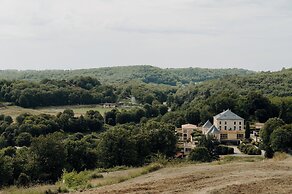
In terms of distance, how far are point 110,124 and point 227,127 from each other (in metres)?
24.6

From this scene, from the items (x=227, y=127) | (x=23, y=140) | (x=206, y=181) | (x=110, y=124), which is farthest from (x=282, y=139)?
(x=110, y=124)

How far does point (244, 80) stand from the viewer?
10338 cm

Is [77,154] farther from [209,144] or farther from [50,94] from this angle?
[50,94]

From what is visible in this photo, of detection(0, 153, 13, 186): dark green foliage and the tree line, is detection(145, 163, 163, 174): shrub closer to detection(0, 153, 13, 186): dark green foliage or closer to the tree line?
the tree line

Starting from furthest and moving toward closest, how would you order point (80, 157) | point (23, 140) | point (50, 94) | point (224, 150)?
point (50, 94), point (23, 140), point (224, 150), point (80, 157)

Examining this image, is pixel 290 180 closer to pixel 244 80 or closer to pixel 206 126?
pixel 206 126

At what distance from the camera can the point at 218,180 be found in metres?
14.4

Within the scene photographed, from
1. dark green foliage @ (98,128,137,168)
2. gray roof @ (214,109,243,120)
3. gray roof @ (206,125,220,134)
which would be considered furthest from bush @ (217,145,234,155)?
gray roof @ (214,109,243,120)

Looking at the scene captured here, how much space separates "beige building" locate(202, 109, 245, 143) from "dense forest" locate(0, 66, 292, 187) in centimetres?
508

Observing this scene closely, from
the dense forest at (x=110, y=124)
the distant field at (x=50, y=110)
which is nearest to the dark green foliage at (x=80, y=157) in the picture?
the dense forest at (x=110, y=124)

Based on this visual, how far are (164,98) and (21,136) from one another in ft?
209

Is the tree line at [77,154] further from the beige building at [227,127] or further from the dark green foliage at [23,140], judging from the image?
the dark green foliage at [23,140]

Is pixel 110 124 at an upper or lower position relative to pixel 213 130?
lower

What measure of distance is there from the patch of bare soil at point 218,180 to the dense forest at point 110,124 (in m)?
12.3
